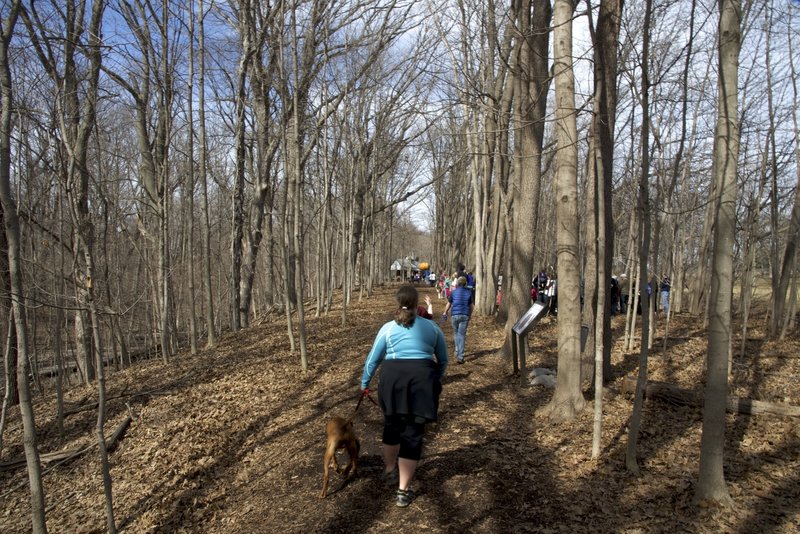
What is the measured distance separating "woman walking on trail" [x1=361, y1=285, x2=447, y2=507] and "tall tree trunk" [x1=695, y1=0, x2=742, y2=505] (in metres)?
2.12

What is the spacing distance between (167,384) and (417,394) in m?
7.10

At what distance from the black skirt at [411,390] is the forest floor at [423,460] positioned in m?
0.93

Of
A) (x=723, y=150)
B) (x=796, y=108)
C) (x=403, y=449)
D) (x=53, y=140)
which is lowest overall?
(x=403, y=449)

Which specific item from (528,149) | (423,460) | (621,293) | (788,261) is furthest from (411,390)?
(621,293)

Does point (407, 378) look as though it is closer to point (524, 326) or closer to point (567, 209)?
point (567, 209)

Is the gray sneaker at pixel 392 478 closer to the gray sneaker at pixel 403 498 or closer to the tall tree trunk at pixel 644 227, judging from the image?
the gray sneaker at pixel 403 498

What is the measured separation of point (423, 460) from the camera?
5242 millimetres

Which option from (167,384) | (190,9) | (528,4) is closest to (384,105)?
(190,9)

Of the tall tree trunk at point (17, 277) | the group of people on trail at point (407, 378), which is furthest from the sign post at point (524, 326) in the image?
the tall tree trunk at point (17, 277)

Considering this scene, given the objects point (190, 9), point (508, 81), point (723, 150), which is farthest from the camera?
point (508, 81)

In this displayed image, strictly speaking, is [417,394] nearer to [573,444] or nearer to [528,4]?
[573,444]

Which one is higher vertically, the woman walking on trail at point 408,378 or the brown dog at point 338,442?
the woman walking on trail at point 408,378

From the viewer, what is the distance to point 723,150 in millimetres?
4332

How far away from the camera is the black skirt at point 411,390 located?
4.00 m
